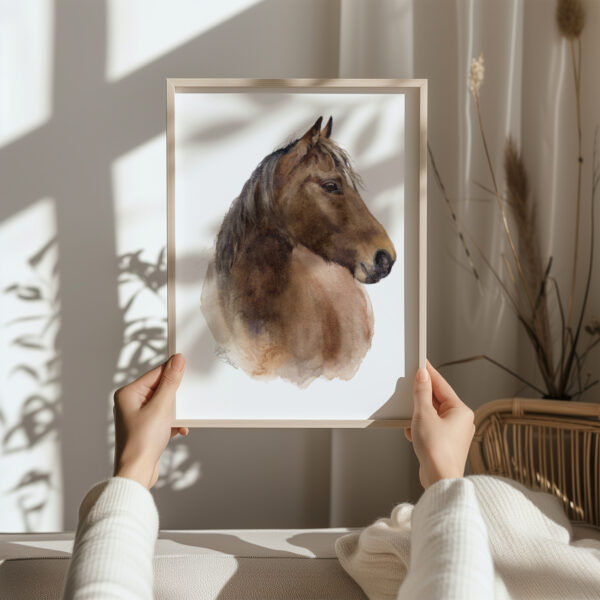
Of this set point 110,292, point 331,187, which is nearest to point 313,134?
point 331,187

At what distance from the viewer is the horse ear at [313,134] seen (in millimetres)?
1230

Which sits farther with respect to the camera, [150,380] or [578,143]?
[578,143]

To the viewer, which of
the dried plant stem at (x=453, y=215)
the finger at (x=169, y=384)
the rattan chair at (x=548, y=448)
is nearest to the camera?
the finger at (x=169, y=384)

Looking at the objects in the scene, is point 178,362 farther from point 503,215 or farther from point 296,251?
point 503,215

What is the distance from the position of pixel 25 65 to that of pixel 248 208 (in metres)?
1.28

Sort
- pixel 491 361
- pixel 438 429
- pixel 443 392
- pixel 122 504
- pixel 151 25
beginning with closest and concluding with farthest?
pixel 122 504 < pixel 438 429 < pixel 443 392 < pixel 491 361 < pixel 151 25

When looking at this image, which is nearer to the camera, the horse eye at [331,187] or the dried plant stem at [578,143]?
the horse eye at [331,187]

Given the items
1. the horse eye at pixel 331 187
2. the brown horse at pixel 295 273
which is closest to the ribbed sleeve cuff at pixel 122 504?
the brown horse at pixel 295 273

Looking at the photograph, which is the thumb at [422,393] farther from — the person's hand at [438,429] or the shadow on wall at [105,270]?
the shadow on wall at [105,270]

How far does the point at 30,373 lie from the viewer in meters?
2.08

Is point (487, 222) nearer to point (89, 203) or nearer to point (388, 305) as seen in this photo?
point (388, 305)

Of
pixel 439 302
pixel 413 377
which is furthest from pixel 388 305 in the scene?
pixel 439 302

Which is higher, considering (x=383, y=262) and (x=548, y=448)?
(x=383, y=262)

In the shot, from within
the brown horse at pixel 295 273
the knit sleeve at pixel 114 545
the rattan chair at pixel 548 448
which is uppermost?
the brown horse at pixel 295 273
